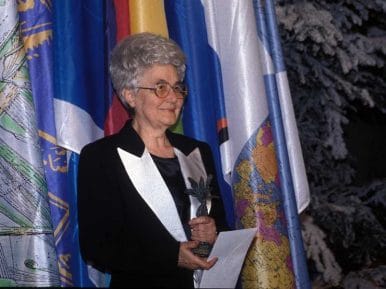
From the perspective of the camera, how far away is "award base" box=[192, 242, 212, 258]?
5.71 ft

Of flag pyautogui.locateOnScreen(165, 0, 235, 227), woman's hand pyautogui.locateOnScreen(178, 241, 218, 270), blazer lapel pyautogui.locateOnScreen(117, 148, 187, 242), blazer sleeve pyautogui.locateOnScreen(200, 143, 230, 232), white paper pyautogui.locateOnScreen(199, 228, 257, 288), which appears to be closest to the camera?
white paper pyautogui.locateOnScreen(199, 228, 257, 288)

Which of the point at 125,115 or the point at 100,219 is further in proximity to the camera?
the point at 125,115

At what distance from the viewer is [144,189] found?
1.79 metres

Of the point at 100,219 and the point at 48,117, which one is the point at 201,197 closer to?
the point at 100,219

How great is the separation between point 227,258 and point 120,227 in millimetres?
332

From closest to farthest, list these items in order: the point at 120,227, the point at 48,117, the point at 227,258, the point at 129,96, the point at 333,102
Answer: the point at 227,258 → the point at 120,227 → the point at 129,96 → the point at 48,117 → the point at 333,102

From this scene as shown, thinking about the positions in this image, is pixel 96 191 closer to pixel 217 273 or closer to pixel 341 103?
pixel 217 273

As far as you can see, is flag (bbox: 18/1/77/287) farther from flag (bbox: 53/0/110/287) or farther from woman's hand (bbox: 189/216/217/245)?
woman's hand (bbox: 189/216/217/245)

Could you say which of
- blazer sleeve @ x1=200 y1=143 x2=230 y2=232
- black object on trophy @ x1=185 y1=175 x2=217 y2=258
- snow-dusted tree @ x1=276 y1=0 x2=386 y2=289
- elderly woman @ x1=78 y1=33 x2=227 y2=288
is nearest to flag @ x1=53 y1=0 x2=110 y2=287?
elderly woman @ x1=78 y1=33 x2=227 y2=288

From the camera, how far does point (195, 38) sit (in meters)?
2.39

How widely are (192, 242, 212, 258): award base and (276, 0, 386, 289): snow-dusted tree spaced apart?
1677 mm

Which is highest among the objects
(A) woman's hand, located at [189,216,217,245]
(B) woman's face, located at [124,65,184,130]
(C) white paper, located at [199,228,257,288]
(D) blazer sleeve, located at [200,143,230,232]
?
(B) woman's face, located at [124,65,184,130]

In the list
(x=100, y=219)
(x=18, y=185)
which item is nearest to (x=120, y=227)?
(x=100, y=219)

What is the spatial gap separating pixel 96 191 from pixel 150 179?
0.56ft
